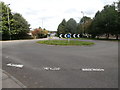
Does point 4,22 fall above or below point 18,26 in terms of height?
above

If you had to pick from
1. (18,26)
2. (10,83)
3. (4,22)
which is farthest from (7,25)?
(10,83)

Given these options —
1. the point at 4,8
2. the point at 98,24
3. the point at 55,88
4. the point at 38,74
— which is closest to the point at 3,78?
the point at 38,74

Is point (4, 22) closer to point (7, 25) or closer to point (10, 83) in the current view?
point (7, 25)

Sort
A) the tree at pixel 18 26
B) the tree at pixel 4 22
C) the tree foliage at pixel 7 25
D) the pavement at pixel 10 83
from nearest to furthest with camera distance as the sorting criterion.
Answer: the pavement at pixel 10 83
the tree at pixel 4 22
the tree foliage at pixel 7 25
the tree at pixel 18 26

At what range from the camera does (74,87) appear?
3.59 m

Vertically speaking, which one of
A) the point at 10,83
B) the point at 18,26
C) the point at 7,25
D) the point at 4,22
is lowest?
the point at 10,83

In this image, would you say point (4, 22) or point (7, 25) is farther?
point (7, 25)

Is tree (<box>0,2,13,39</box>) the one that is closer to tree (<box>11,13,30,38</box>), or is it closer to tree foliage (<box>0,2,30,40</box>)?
tree foliage (<box>0,2,30,40</box>)

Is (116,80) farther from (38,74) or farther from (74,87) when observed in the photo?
(38,74)

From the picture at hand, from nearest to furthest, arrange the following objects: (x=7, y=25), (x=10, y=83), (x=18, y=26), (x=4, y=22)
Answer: (x=10, y=83)
(x=4, y=22)
(x=7, y=25)
(x=18, y=26)

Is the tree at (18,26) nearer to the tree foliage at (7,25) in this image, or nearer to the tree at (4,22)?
the tree foliage at (7,25)

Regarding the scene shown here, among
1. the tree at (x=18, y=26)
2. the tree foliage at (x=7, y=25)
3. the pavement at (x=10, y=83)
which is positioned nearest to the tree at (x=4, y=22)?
the tree foliage at (x=7, y=25)

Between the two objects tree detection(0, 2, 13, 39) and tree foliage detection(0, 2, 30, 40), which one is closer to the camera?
tree detection(0, 2, 13, 39)

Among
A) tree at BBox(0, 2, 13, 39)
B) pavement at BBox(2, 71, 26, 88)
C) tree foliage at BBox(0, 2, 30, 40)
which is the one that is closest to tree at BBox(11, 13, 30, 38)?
tree foliage at BBox(0, 2, 30, 40)
